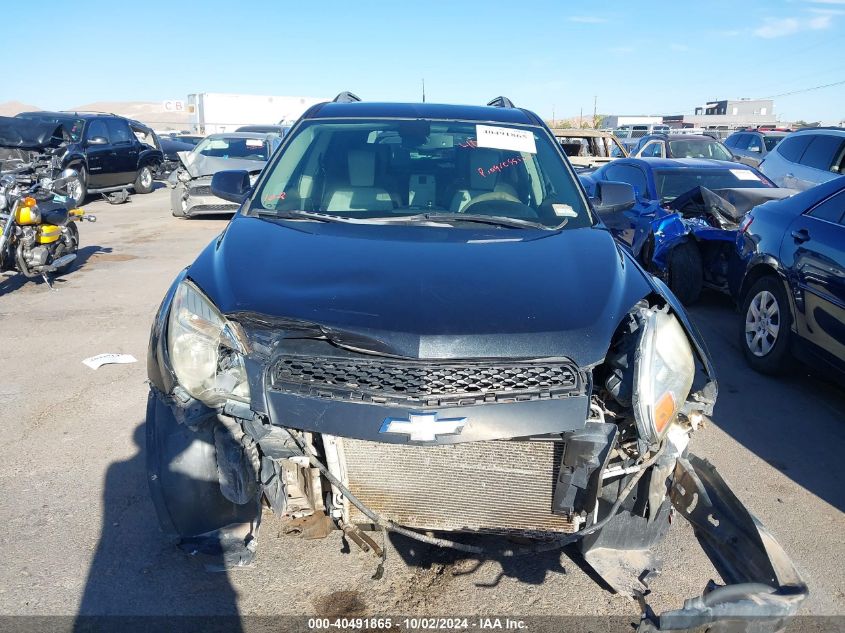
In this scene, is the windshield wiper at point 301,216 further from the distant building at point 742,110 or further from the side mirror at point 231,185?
the distant building at point 742,110

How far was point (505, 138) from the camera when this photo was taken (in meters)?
4.03

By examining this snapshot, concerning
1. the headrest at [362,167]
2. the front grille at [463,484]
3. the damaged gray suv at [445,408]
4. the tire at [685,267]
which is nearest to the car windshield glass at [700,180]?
the tire at [685,267]

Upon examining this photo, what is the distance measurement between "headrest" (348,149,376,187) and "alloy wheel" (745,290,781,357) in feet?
10.5

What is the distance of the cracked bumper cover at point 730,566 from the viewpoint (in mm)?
2150

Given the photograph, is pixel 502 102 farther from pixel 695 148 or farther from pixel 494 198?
pixel 695 148

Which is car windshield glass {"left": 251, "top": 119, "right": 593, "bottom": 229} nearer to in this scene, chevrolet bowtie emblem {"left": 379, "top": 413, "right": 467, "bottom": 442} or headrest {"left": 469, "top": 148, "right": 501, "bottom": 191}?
headrest {"left": 469, "top": 148, "right": 501, "bottom": 191}

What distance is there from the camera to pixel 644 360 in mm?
2359

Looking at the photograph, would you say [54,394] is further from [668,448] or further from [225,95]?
[225,95]

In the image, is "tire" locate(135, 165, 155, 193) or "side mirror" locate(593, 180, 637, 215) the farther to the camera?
"tire" locate(135, 165, 155, 193)

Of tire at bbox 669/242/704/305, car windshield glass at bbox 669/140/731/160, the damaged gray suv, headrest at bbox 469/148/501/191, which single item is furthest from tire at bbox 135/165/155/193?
the damaged gray suv

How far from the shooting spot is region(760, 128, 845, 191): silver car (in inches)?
414

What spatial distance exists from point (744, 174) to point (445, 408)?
23.9 feet

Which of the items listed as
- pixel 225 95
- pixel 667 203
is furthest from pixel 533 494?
pixel 225 95

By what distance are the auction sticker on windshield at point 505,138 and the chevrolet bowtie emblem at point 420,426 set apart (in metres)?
2.20
